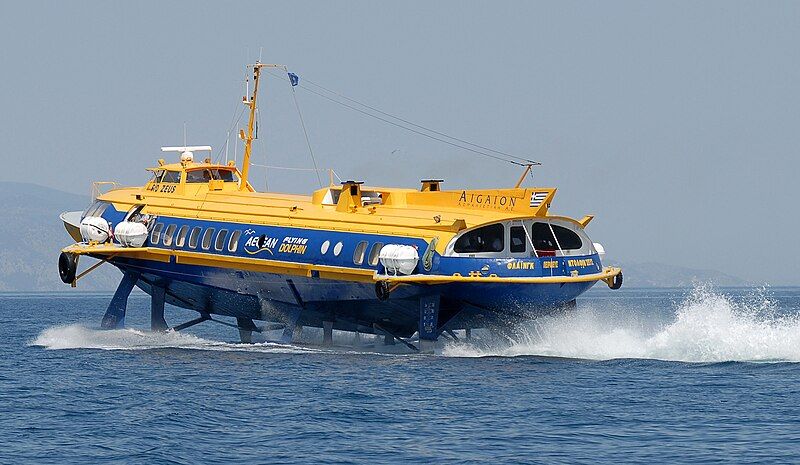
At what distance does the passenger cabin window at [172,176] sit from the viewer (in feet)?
161

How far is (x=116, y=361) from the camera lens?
41.7m

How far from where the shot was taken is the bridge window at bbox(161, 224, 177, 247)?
46.1 metres

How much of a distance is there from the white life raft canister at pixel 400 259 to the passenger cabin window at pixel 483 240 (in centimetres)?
150

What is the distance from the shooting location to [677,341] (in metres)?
41.1

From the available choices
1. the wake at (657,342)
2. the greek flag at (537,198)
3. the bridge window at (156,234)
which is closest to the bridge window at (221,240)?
the bridge window at (156,234)

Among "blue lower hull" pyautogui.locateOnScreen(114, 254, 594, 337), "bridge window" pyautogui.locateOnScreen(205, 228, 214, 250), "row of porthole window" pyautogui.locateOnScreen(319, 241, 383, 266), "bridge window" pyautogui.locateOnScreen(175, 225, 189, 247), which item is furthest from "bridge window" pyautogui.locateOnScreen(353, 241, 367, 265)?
"bridge window" pyautogui.locateOnScreen(175, 225, 189, 247)

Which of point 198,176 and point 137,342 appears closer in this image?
point 137,342

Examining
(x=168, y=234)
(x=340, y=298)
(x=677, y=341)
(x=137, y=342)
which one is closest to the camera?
(x=677, y=341)

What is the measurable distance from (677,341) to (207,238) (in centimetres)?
1563

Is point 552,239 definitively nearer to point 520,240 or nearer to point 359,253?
point 520,240

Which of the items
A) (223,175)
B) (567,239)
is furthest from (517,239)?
(223,175)

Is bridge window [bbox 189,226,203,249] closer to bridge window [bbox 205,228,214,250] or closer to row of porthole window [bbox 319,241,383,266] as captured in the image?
bridge window [bbox 205,228,214,250]

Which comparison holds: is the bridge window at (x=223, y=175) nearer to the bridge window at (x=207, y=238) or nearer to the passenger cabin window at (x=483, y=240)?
the bridge window at (x=207, y=238)

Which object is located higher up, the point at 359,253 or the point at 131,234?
the point at 131,234
